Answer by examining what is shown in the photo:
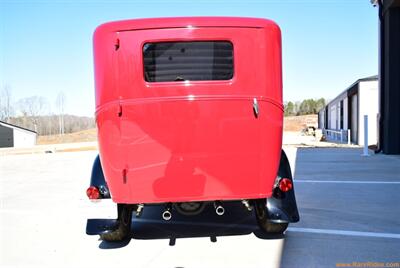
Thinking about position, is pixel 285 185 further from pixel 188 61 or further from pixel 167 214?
pixel 188 61

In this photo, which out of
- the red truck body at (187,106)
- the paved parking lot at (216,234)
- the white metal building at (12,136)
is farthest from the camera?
the white metal building at (12,136)

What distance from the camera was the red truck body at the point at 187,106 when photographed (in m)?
3.52

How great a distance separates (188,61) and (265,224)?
6.76 feet

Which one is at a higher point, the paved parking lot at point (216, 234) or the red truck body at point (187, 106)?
the red truck body at point (187, 106)

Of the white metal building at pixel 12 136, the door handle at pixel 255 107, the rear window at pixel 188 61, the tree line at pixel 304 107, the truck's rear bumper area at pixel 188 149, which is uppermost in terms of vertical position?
the tree line at pixel 304 107

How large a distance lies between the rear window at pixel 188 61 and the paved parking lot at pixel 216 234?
184 centimetres

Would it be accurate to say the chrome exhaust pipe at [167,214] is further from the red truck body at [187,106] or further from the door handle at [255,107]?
the door handle at [255,107]

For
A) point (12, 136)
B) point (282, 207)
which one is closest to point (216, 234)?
point (282, 207)

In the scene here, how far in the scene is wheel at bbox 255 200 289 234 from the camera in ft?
Result: 13.9

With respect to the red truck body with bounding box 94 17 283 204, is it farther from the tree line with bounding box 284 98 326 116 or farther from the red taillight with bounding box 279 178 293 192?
the tree line with bounding box 284 98 326 116

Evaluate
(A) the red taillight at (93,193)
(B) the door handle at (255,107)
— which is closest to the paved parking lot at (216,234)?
(A) the red taillight at (93,193)

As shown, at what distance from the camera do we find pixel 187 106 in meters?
3.51

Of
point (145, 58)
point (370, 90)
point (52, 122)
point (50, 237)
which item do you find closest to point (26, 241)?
point (50, 237)

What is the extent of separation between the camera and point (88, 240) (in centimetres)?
453
